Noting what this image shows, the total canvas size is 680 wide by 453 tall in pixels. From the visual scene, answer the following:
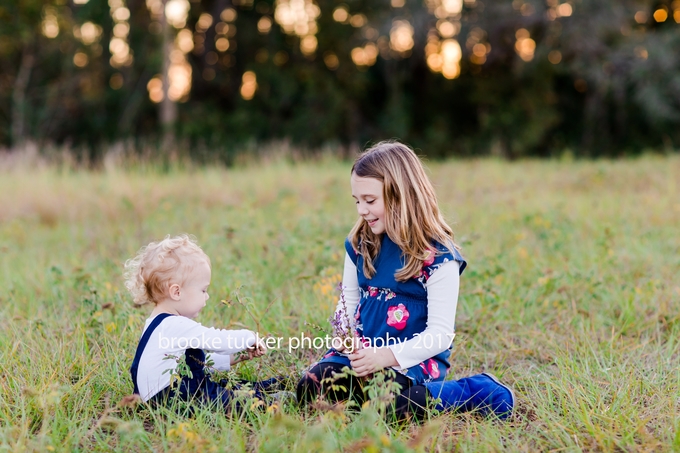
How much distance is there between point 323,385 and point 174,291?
27.7 inches

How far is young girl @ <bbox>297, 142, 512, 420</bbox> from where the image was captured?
2.54 metres

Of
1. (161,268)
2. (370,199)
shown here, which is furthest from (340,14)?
(161,268)

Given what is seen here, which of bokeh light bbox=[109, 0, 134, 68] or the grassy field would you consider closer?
the grassy field

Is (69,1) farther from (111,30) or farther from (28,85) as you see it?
(28,85)

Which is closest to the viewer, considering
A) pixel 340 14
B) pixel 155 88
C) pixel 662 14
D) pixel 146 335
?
pixel 146 335

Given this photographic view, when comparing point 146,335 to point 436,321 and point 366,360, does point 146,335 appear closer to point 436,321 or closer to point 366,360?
point 366,360

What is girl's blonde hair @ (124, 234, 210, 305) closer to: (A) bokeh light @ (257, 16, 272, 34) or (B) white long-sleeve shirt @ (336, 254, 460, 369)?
(B) white long-sleeve shirt @ (336, 254, 460, 369)

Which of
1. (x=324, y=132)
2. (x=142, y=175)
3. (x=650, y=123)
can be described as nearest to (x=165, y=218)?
(x=142, y=175)

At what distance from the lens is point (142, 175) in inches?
347

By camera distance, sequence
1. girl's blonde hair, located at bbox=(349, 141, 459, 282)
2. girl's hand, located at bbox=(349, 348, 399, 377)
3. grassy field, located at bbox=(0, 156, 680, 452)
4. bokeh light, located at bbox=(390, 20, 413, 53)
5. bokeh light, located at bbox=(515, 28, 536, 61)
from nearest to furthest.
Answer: grassy field, located at bbox=(0, 156, 680, 452) → girl's hand, located at bbox=(349, 348, 399, 377) → girl's blonde hair, located at bbox=(349, 141, 459, 282) → bokeh light, located at bbox=(390, 20, 413, 53) → bokeh light, located at bbox=(515, 28, 536, 61)

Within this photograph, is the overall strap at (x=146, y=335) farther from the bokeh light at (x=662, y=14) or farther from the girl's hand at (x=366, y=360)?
the bokeh light at (x=662, y=14)

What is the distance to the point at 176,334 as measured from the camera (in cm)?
247

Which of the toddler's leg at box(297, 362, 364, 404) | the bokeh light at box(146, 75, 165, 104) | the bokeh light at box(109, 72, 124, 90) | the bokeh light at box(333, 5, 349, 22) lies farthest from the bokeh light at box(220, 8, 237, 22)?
the toddler's leg at box(297, 362, 364, 404)

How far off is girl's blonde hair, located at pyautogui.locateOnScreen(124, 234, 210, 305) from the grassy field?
26cm
